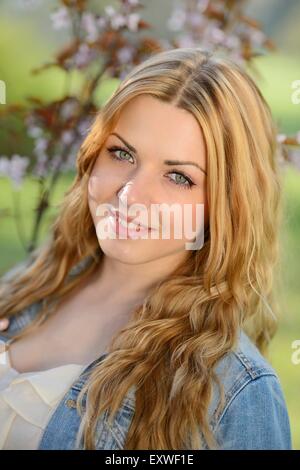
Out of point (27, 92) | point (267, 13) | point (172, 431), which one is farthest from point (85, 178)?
point (267, 13)

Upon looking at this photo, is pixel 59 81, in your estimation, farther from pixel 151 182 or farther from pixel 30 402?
pixel 30 402

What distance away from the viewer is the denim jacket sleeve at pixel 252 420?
1639mm

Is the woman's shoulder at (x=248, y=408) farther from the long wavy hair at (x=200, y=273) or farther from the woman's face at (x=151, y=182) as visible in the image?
the woman's face at (x=151, y=182)

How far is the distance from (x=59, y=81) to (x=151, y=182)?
232 centimetres

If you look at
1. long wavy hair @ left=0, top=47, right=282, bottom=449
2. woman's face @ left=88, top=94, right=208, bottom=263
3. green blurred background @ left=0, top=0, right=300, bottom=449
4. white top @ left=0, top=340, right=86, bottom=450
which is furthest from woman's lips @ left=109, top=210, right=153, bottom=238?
green blurred background @ left=0, top=0, right=300, bottom=449

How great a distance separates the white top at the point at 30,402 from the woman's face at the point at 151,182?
33 cm

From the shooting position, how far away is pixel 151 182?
1749mm

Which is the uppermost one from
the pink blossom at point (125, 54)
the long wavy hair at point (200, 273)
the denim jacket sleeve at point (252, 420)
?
the pink blossom at point (125, 54)

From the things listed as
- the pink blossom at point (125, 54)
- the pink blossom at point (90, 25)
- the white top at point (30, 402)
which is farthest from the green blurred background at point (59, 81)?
the white top at point (30, 402)

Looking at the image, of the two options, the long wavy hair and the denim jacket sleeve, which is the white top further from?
the denim jacket sleeve

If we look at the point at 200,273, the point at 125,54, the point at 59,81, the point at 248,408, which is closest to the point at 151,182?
the point at 200,273

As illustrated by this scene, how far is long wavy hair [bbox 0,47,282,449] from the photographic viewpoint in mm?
1672

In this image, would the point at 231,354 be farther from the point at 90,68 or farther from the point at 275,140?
the point at 90,68

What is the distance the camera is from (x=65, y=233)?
7.23 ft
